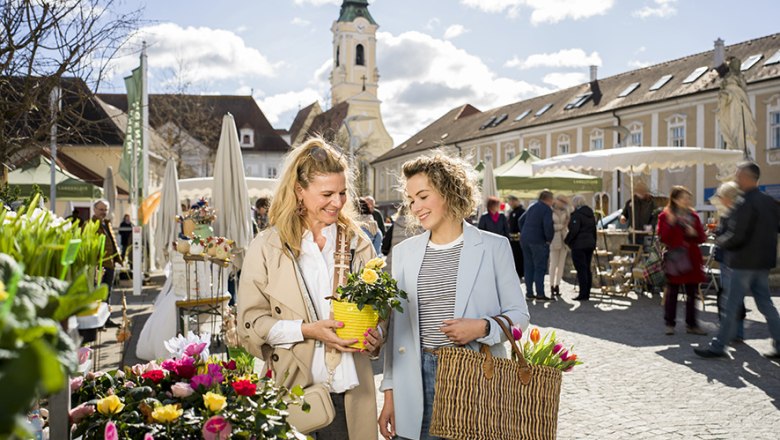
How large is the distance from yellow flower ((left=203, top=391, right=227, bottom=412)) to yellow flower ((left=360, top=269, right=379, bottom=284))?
0.80m

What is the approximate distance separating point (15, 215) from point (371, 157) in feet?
226

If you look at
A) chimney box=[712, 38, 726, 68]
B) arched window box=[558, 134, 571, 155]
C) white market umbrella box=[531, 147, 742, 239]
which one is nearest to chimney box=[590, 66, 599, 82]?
arched window box=[558, 134, 571, 155]

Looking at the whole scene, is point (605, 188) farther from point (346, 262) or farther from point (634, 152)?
point (346, 262)

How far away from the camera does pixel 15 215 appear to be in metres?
1.24

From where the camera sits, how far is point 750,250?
6688 millimetres

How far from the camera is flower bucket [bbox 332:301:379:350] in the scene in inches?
94.0

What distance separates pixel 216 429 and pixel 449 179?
1.60 metres

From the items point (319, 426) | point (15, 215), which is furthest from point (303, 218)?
point (15, 215)

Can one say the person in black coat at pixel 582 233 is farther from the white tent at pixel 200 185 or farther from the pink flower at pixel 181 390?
the pink flower at pixel 181 390

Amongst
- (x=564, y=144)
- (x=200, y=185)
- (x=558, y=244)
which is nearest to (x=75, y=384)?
(x=558, y=244)

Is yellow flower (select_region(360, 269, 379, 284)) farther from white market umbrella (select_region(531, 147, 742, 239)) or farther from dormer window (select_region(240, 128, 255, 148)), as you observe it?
dormer window (select_region(240, 128, 255, 148))

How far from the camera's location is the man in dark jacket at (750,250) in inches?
262

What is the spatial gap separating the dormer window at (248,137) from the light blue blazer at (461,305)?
6587 centimetres

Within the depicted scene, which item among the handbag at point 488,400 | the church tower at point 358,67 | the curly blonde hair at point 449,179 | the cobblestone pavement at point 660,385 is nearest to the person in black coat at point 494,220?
the cobblestone pavement at point 660,385
